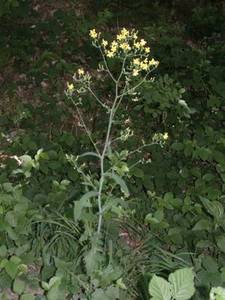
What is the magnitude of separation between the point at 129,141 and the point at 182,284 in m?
2.90

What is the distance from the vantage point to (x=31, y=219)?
10.6ft

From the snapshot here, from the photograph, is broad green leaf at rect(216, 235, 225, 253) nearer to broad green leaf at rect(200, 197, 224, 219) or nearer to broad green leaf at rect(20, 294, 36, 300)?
broad green leaf at rect(200, 197, 224, 219)

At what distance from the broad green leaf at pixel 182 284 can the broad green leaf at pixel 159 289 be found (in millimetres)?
46

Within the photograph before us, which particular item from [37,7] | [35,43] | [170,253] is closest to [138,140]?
[170,253]

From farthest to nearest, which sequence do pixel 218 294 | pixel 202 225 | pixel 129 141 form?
pixel 129 141 → pixel 202 225 → pixel 218 294

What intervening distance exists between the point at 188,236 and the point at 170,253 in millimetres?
312

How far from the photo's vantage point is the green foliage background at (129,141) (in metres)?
3.14

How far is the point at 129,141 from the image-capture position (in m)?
4.48

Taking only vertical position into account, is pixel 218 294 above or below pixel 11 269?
above

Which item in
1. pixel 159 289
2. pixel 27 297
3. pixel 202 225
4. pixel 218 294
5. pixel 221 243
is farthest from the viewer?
pixel 202 225

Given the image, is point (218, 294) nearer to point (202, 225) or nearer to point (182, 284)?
point (182, 284)

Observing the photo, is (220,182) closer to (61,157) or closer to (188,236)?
(188,236)

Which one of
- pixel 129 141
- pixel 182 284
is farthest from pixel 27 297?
pixel 129 141

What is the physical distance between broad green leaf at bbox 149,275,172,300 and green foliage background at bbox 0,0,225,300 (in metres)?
1.22
